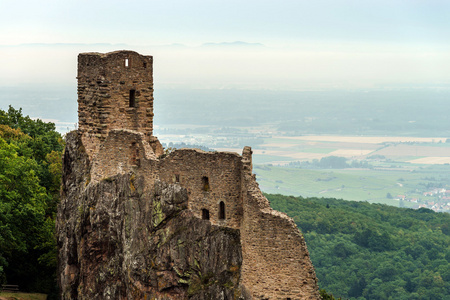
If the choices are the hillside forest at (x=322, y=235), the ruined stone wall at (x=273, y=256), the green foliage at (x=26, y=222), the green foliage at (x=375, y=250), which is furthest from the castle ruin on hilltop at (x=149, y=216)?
the green foliage at (x=375, y=250)

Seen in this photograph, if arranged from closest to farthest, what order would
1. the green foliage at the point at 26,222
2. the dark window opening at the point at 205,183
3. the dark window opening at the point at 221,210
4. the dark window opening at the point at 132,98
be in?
the dark window opening at the point at 221,210, the dark window opening at the point at 205,183, the dark window opening at the point at 132,98, the green foliage at the point at 26,222

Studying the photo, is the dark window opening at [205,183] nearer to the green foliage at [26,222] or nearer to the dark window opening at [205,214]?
the dark window opening at [205,214]

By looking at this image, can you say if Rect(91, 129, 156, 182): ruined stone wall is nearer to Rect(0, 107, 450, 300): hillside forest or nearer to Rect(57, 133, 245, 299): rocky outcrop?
Rect(57, 133, 245, 299): rocky outcrop

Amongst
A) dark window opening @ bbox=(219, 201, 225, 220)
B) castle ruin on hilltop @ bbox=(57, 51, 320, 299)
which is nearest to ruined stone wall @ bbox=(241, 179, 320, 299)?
castle ruin on hilltop @ bbox=(57, 51, 320, 299)

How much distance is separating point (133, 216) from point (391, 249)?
225 ft

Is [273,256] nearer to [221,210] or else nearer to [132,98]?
[221,210]

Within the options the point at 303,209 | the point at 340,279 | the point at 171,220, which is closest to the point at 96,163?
the point at 171,220

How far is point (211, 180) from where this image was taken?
31.9 meters

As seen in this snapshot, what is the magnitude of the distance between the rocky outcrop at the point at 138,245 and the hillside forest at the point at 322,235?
4.29 metres

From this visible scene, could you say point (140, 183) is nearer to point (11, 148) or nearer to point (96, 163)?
point (96, 163)

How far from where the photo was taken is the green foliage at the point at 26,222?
42375 millimetres

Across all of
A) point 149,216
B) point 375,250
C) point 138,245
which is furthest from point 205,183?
point 375,250

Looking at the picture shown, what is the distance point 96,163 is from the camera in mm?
37094

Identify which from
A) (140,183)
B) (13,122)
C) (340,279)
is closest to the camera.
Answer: (140,183)
